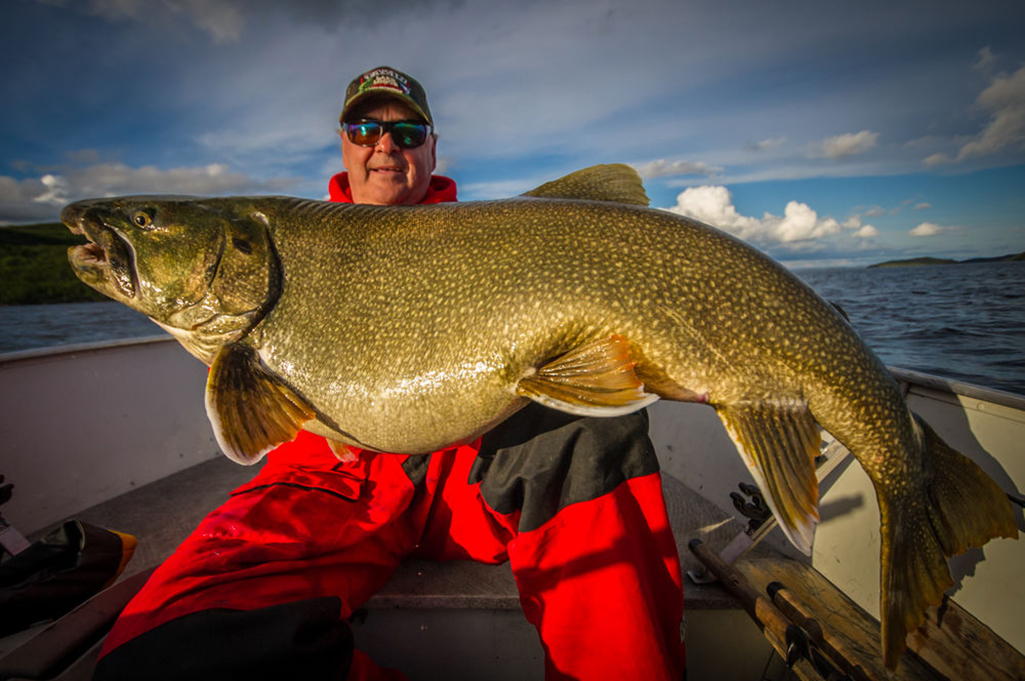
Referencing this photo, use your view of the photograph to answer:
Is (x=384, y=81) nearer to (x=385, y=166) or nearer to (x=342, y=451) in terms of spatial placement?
(x=385, y=166)

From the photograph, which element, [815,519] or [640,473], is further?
[640,473]

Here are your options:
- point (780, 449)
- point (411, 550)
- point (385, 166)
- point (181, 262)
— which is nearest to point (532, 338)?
point (780, 449)

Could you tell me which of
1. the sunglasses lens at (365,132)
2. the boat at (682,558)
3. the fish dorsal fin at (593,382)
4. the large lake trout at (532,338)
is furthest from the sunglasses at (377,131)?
the boat at (682,558)

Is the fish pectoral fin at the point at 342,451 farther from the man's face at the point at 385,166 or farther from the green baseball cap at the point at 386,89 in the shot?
the green baseball cap at the point at 386,89

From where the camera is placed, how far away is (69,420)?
3521 millimetres

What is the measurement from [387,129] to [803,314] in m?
2.75

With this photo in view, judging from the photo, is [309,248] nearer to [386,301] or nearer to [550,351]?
[386,301]

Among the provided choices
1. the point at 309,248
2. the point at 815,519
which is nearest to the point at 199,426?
the point at 309,248

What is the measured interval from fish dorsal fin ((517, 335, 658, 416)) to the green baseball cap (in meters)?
2.39

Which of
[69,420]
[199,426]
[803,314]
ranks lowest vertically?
[199,426]

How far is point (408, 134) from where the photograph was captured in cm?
322

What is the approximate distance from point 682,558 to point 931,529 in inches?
49.8

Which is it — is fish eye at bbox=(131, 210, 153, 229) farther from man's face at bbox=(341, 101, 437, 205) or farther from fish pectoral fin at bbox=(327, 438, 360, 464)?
man's face at bbox=(341, 101, 437, 205)

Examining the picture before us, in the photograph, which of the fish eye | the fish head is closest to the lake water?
the fish head
